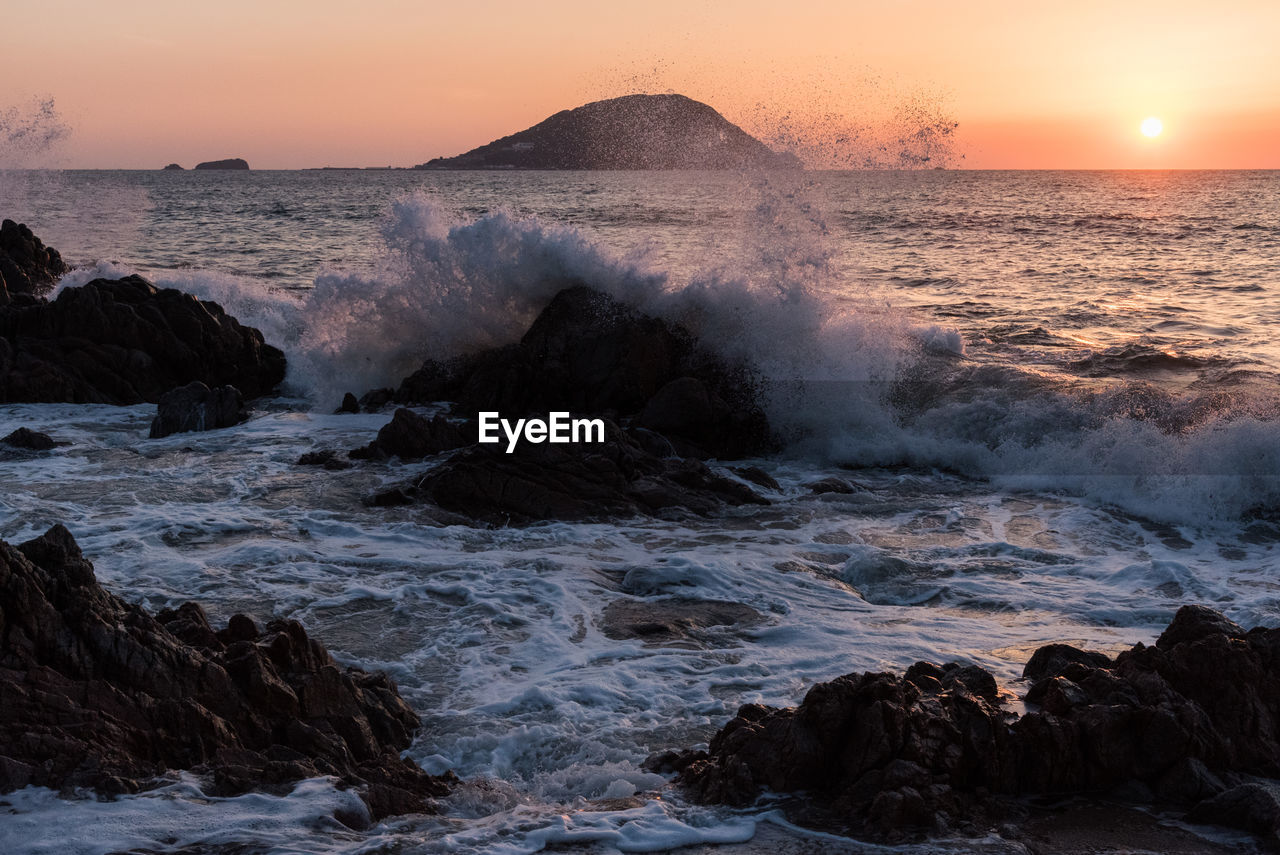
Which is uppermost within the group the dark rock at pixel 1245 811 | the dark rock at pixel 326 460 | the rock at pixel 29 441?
the rock at pixel 29 441

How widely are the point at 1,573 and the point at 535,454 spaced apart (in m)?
5.52

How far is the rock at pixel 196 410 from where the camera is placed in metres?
11.9

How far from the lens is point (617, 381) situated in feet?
41.0

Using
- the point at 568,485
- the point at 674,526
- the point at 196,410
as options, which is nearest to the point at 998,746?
the point at 674,526

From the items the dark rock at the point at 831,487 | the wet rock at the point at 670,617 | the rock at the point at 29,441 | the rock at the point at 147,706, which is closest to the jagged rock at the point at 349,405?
the rock at the point at 29,441

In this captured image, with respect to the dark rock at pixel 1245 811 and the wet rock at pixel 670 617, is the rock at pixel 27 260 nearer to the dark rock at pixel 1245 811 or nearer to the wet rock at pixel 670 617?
the wet rock at pixel 670 617

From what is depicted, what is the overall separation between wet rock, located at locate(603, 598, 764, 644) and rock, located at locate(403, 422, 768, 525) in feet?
6.18

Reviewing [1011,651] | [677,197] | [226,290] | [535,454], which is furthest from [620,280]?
[677,197]

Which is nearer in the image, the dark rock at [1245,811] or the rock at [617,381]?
the dark rock at [1245,811]

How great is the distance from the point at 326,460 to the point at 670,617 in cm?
500

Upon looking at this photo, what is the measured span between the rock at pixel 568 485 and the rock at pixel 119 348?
6380mm

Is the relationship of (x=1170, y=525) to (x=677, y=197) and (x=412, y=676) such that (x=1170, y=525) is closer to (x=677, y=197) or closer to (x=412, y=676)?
(x=412, y=676)

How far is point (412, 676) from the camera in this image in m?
5.97

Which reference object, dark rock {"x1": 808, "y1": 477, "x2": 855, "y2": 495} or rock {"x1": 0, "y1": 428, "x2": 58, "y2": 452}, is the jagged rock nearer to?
rock {"x1": 0, "y1": 428, "x2": 58, "y2": 452}
